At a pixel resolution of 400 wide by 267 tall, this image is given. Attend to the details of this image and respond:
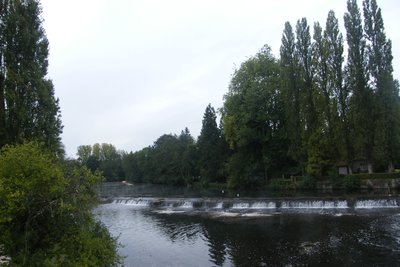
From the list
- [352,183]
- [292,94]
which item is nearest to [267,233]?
[352,183]

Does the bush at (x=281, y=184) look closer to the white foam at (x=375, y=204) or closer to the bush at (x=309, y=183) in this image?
the bush at (x=309, y=183)

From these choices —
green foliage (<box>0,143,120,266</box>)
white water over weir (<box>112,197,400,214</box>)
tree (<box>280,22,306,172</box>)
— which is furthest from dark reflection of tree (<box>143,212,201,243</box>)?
tree (<box>280,22,306,172</box>)

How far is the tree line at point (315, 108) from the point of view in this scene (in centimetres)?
3762

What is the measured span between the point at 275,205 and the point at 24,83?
843 inches

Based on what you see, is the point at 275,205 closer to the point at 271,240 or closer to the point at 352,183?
the point at 352,183

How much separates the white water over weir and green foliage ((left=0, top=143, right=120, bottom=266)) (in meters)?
22.1

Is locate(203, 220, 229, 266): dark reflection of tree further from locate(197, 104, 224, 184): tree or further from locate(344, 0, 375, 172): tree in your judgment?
locate(197, 104, 224, 184): tree

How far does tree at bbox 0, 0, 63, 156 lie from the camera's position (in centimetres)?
1789

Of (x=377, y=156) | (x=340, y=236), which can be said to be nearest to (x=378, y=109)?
(x=377, y=156)

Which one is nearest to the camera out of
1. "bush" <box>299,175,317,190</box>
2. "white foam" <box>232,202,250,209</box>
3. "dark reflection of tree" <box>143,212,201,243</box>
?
"dark reflection of tree" <box>143,212,201,243</box>

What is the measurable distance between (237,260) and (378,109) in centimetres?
2776

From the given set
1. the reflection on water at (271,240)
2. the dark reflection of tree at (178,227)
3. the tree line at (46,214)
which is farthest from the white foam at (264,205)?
the tree line at (46,214)

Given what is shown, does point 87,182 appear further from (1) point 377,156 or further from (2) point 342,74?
(2) point 342,74

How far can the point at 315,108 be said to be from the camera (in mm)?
43844
